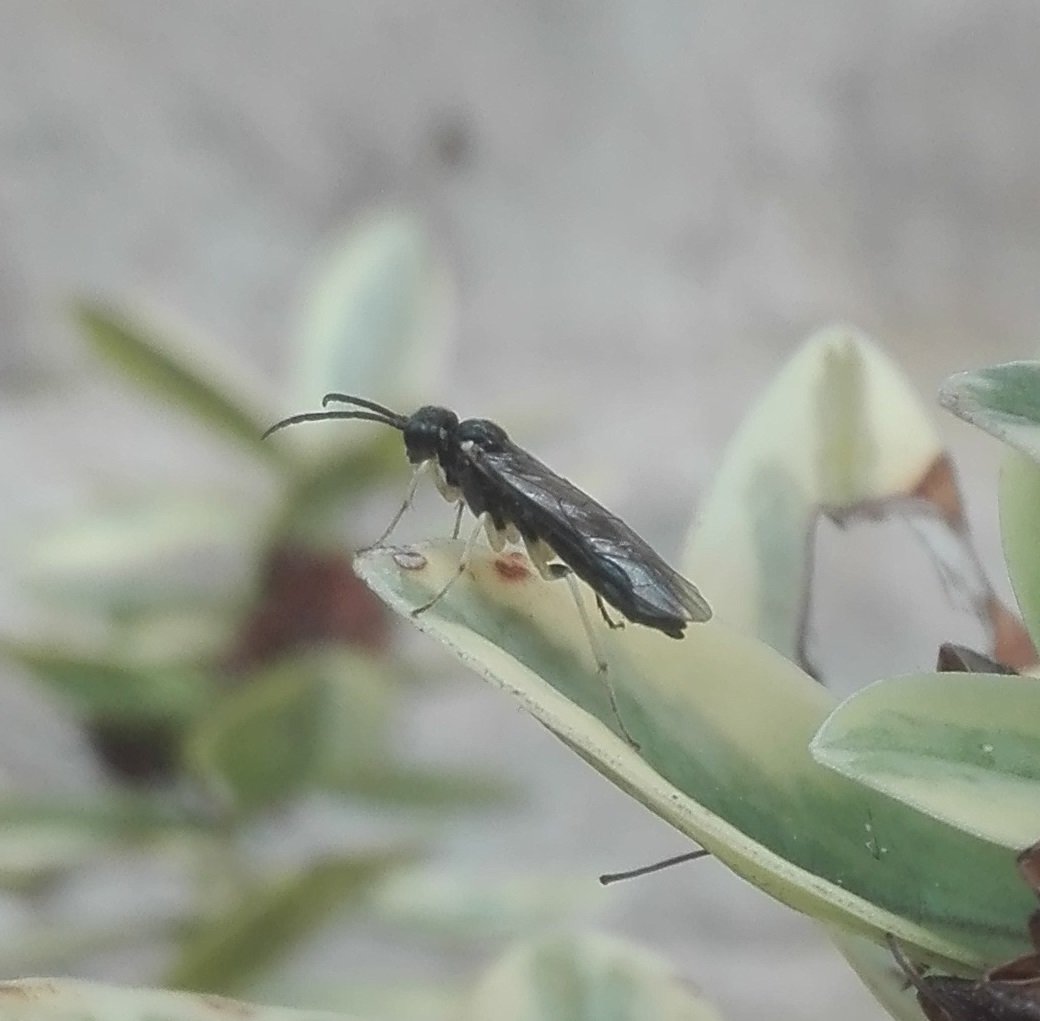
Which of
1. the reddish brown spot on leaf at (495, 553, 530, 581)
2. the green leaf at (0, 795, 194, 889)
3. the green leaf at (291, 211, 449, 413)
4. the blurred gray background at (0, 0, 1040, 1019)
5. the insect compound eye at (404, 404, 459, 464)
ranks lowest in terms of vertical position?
the reddish brown spot on leaf at (495, 553, 530, 581)

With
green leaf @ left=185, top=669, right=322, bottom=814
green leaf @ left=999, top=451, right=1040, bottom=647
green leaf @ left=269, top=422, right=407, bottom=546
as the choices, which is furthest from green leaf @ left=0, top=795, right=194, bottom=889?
green leaf @ left=999, top=451, right=1040, bottom=647

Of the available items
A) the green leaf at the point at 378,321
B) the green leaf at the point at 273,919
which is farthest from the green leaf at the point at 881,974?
the green leaf at the point at 378,321

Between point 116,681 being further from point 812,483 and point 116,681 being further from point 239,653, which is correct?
point 812,483

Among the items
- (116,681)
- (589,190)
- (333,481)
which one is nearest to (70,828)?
(116,681)

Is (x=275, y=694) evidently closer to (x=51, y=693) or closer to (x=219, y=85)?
(x=51, y=693)

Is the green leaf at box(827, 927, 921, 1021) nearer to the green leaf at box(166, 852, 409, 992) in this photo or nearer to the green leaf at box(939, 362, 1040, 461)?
the green leaf at box(939, 362, 1040, 461)

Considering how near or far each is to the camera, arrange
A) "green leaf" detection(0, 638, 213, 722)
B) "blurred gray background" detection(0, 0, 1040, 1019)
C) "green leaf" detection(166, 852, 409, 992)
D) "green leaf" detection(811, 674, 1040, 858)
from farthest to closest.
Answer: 1. "blurred gray background" detection(0, 0, 1040, 1019)
2. "green leaf" detection(0, 638, 213, 722)
3. "green leaf" detection(166, 852, 409, 992)
4. "green leaf" detection(811, 674, 1040, 858)

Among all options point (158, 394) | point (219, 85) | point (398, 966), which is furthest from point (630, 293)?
point (158, 394)
